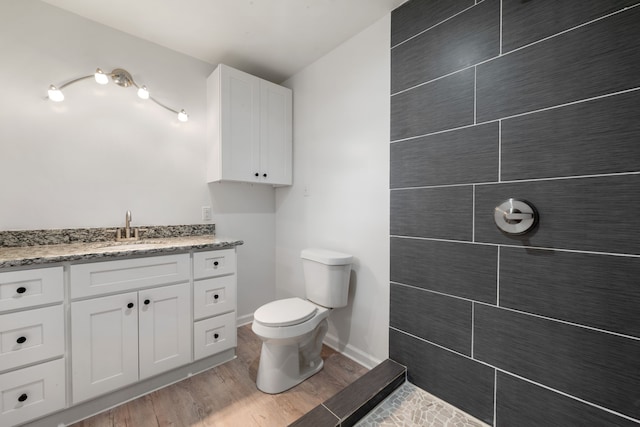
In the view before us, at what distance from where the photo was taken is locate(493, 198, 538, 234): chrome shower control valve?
3.59 feet

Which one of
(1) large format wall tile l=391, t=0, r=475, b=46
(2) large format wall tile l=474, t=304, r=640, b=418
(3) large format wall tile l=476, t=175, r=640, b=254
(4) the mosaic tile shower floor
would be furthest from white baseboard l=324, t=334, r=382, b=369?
(1) large format wall tile l=391, t=0, r=475, b=46

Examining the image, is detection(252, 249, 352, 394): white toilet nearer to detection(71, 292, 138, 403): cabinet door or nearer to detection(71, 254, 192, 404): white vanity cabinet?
detection(71, 254, 192, 404): white vanity cabinet

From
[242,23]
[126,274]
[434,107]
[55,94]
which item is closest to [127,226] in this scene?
[126,274]

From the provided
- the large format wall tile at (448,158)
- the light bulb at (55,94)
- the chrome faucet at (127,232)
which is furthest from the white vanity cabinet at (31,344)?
the large format wall tile at (448,158)

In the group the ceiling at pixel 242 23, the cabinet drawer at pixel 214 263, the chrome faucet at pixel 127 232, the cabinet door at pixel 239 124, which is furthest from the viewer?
the cabinet door at pixel 239 124

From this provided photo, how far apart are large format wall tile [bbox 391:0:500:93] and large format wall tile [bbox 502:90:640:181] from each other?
15.3 inches

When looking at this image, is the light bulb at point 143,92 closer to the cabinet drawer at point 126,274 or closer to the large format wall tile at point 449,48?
the cabinet drawer at point 126,274

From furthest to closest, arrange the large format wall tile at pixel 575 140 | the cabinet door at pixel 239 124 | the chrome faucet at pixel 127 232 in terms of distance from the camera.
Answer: the cabinet door at pixel 239 124 < the chrome faucet at pixel 127 232 < the large format wall tile at pixel 575 140

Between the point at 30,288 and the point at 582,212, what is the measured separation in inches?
92.7

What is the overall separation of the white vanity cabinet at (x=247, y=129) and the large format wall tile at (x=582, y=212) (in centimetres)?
166

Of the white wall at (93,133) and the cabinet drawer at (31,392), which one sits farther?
the white wall at (93,133)

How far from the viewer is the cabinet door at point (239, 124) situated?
6.58 feet

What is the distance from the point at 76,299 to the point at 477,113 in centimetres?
216

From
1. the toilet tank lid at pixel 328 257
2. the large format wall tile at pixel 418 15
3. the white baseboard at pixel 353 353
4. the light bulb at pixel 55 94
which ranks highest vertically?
the large format wall tile at pixel 418 15
